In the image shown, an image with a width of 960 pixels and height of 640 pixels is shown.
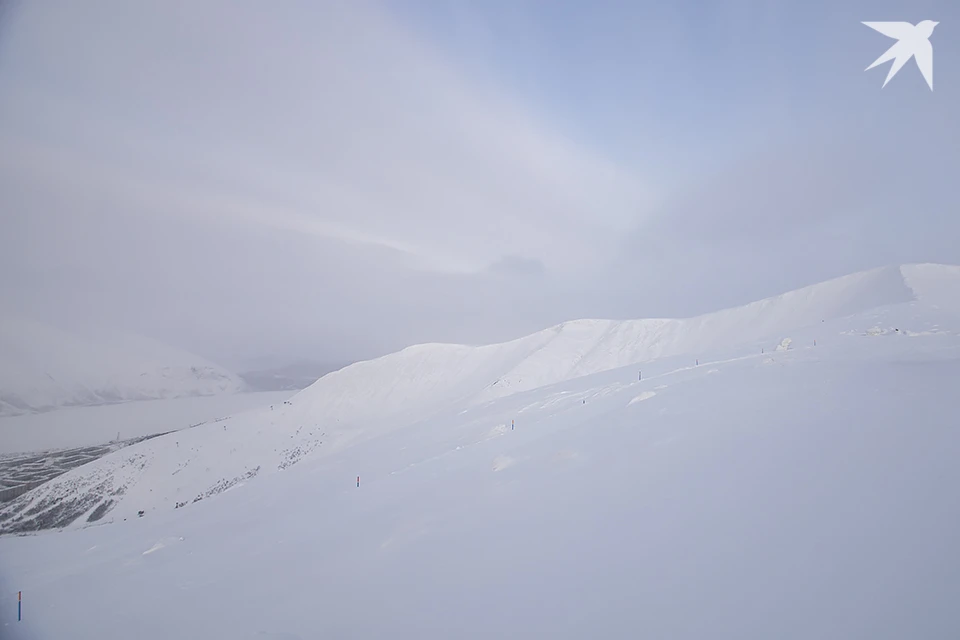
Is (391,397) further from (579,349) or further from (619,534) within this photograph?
(619,534)

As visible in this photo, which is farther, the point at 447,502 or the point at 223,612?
the point at 447,502

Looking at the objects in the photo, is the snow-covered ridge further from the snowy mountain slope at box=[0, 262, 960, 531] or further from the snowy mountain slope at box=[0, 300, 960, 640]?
the snowy mountain slope at box=[0, 300, 960, 640]

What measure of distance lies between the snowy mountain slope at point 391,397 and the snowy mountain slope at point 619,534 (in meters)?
15.7

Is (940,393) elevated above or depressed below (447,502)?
above

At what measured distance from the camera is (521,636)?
4707 millimetres

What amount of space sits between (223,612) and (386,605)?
126 inches

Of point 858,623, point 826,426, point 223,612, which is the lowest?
point 223,612

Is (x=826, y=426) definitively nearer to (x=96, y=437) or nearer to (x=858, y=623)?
(x=858, y=623)

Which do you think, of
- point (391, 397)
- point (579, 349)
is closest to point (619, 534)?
point (579, 349)

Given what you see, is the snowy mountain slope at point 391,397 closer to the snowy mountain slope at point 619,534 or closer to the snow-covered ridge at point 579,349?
the snow-covered ridge at point 579,349

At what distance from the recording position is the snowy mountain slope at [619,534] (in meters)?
4.37

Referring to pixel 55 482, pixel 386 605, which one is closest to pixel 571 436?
pixel 386 605

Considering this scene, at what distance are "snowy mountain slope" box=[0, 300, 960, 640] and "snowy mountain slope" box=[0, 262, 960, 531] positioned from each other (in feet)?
51.5

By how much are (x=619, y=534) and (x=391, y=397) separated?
173 feet
